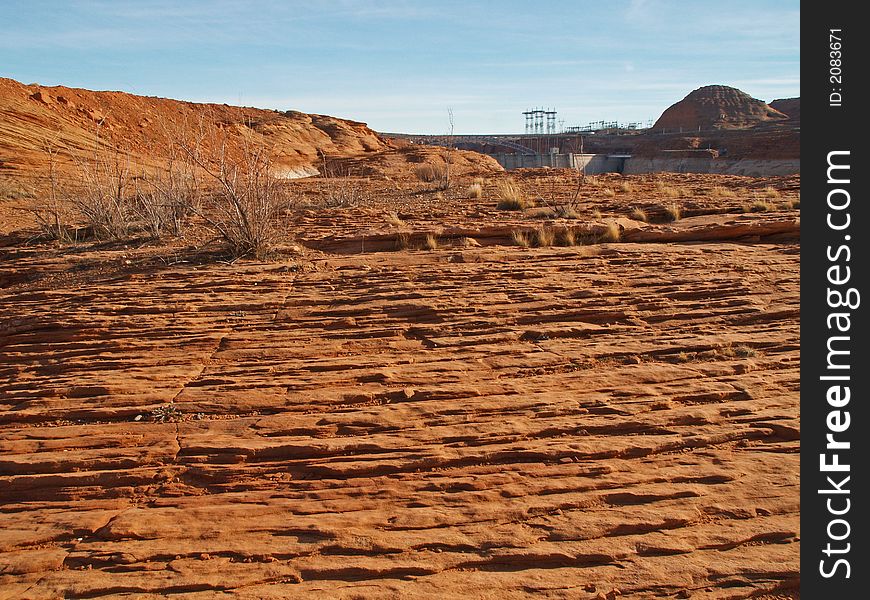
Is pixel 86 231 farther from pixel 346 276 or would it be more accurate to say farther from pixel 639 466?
pixel 639 466

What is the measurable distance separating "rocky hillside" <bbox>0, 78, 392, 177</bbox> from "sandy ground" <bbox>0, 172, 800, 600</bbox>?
794cm

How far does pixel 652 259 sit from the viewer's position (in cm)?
815

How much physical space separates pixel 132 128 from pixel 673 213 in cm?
2278

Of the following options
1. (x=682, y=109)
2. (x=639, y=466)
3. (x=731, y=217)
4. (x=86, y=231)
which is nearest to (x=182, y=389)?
(x=639, y=466)

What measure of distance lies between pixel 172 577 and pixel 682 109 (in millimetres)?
97072

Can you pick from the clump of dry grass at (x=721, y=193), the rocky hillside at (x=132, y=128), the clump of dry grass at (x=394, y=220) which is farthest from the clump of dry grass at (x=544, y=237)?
the rocky hillside at (x=132, y=128)

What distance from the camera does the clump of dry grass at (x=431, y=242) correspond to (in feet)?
29.1

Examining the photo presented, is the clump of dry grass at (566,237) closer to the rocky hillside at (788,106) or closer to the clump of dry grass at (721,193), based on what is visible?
the clump of dry grass at (721,193)

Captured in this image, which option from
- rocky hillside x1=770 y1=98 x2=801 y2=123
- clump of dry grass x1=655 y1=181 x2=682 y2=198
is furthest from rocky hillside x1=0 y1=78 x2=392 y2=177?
rocky hillside x1=770 y1=98 x2=801 y2=123

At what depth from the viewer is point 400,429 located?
4.43 metres

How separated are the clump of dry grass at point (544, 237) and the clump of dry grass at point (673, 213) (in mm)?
2589

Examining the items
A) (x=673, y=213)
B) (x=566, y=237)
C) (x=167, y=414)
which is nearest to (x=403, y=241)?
(x=566, y=237)

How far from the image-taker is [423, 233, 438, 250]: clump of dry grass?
349 inches

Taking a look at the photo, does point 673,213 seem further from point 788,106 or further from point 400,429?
point 788,106
